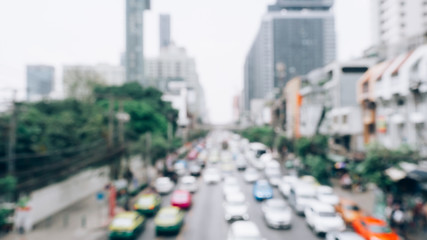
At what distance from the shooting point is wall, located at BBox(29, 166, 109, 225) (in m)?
22.0

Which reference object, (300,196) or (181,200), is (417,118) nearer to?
(300,196)

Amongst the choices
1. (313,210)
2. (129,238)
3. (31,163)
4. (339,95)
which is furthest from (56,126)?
(339,95)

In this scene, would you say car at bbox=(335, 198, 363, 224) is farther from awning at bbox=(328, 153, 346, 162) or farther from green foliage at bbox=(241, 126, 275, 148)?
green foliage at bbox=(241, 126, 275, 148)

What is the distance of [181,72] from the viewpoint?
197 metres

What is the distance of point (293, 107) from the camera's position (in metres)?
66.5

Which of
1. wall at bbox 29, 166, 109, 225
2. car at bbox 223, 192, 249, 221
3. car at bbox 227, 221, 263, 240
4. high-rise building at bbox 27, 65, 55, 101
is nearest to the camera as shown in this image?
car at bbox 227, 221, 263, 240

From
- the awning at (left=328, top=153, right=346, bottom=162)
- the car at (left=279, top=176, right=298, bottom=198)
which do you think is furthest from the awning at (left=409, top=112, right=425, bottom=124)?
the awning at (left=328, top=153, right=346, bottom=162)

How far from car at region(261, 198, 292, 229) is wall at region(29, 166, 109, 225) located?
13377 millimetres

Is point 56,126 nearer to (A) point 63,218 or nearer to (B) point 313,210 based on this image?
(A) point 63,218

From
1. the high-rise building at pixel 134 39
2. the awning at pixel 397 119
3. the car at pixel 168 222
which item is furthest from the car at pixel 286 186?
the high-rise building at pixel 134 39

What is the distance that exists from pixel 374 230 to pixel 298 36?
182221mm

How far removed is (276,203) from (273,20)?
7035 inches

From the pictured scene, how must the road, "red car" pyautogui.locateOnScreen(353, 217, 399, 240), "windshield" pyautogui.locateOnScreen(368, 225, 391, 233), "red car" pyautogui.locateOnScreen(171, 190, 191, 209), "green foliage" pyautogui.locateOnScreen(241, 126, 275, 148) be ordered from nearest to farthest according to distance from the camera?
"red car" pyautogui.locateOnScreen(353, 217, 399, 240) → "windshield" pyautogui.locateOnScreen(368, 225, 391, 233) → the road → "red car" pyautogui.locateOnScreen(171, 190, 191, 209) → "green foliage" pyautogui.locateOnScreen(241, 126, 275, 148)

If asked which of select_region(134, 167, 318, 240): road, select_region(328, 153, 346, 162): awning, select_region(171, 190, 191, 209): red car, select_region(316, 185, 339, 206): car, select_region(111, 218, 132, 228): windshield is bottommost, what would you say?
select_region(134, 167, 318, 240): road
